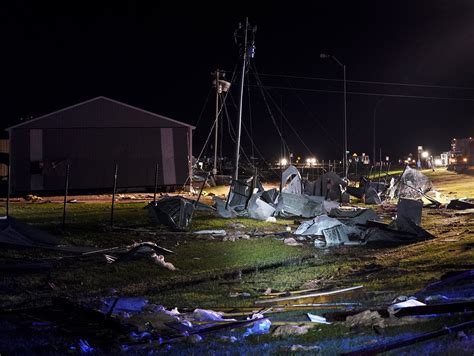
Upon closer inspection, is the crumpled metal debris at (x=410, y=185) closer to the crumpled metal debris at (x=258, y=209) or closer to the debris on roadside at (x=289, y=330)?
the crumpled metal debris at (x=258, y=209)

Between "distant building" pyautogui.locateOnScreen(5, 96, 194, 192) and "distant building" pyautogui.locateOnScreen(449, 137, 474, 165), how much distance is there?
24.1 meters

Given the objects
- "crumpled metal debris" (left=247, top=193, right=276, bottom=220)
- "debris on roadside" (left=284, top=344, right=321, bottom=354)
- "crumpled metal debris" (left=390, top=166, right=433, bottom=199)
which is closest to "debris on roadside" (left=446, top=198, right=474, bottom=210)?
"crumpled metal debris" (left=390, top=166, right=433, bottom=199)

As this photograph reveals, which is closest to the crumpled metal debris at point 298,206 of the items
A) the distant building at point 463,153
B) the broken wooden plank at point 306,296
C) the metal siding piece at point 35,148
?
the broken wooden plank at point 306,296

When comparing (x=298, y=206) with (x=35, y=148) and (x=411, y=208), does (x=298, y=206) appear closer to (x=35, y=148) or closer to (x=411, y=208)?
(x=411, y=208)

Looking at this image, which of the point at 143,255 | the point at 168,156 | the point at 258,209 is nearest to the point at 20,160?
the point at 168,156

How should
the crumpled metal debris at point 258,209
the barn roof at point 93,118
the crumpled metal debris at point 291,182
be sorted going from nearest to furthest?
the crumpled metal debris at point 258,209 → the crumpled metal debris at point 291,182 → the barn roof at point 93,118

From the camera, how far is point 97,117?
115 feet

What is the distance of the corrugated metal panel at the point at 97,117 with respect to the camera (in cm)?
3462

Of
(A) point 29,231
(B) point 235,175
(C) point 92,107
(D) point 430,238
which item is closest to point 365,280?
(D) point 430,238

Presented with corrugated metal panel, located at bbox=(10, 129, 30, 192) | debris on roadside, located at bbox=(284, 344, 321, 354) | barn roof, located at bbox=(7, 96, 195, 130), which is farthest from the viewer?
barn roof, located at bbox=(7, 96, 195, 130)

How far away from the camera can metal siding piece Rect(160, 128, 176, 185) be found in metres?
36.5

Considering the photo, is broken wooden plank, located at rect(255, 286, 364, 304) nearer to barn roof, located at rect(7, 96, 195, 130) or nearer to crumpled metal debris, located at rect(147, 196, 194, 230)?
crumpled metal debris, located at rect(147, 196, 194, 230)

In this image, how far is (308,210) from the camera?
72.1ft

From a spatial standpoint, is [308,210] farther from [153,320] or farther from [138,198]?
[153,320]
